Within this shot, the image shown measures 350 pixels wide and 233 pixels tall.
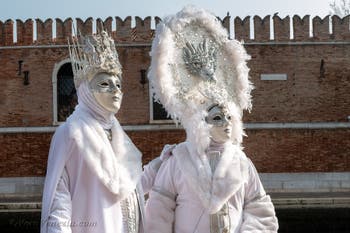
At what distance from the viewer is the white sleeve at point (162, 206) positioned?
3920 millimetres

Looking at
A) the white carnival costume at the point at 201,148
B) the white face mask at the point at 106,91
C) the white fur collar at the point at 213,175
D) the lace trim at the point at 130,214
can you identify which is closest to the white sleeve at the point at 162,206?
the white carnival costume at the point at 201,148

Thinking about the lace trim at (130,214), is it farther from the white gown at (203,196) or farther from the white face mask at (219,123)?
the white face mask at (219,123)

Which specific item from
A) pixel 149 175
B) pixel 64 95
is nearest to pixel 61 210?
pixel 149 175

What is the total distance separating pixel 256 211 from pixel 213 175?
33cm

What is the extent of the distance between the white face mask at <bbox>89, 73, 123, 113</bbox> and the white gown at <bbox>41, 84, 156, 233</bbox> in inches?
1.8

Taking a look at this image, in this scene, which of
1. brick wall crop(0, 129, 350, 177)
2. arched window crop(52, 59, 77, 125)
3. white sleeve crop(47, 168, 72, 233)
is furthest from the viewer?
arched window crop(52, 59, 77, 125)

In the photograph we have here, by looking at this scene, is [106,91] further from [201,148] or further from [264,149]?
[264,149]

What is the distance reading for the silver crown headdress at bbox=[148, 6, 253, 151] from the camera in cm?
406

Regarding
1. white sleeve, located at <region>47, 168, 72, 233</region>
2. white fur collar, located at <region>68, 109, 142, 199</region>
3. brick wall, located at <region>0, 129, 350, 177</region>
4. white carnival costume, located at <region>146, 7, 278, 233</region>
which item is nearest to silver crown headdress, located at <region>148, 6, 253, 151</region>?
white carnival costume, located at <region>146, 7, 278, 233</region>

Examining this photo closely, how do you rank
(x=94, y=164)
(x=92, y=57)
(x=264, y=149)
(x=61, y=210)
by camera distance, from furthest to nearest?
(x=264, y=149) → (x=92, y=57) → (x=94, y=164) → (x=61, y=210)

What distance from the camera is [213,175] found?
12.8ft

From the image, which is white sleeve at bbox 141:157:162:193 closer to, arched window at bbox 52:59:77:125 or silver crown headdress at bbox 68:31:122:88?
silver crown headdress at bbox 68:31:122:88

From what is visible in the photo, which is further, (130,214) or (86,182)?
(130,214)

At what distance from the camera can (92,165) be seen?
11.4 feet
